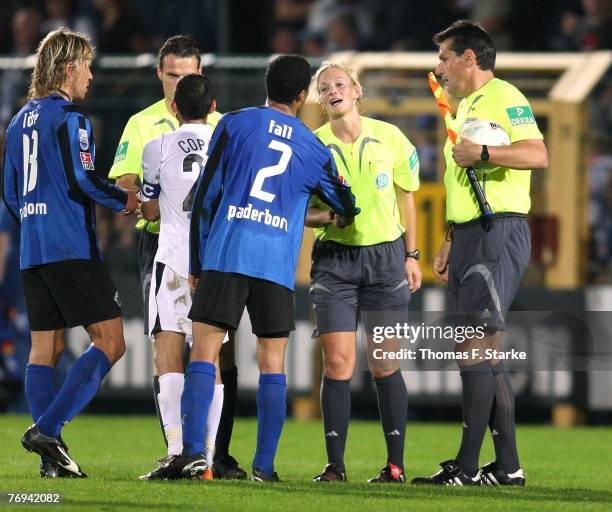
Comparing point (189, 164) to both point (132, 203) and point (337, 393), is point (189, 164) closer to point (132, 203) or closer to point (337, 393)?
point (132, 203)

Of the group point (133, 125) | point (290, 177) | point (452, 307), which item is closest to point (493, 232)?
point (452, 307)

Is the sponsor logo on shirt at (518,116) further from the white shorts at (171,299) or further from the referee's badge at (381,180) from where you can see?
the white shorts at (171,299)

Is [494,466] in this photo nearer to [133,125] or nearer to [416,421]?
[133,125]

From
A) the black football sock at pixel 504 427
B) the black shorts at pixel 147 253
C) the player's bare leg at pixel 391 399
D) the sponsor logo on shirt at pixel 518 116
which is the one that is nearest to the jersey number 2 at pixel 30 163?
the black shorts at pixel 147 253

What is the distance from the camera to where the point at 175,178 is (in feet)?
24.0

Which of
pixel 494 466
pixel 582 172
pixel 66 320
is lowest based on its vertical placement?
pixel 494 466

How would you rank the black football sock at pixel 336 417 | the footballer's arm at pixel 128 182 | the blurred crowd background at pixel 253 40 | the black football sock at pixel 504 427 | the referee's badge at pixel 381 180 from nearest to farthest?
the black football sock at pixel 504 427, the black football sock at pixel 336 417, the referee's badge at pixel 381 180, the footballer's arm at pixel 128 182, the blurred crowd background at pixel 253 40

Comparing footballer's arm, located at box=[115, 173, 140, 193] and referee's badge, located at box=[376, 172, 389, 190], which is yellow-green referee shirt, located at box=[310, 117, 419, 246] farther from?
footballer's arm, located at box=[115, 173, 140, 193]

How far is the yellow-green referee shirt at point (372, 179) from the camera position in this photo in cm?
768

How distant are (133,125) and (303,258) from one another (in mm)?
4520

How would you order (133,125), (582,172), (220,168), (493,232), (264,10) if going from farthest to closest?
(264,10)
(582,172)
(133,125)
(493,232)
(220,168)

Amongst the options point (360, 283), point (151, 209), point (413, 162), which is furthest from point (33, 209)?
point (413, 162)

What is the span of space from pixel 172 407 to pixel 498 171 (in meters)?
2.01

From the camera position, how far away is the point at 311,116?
1242 centimetres
